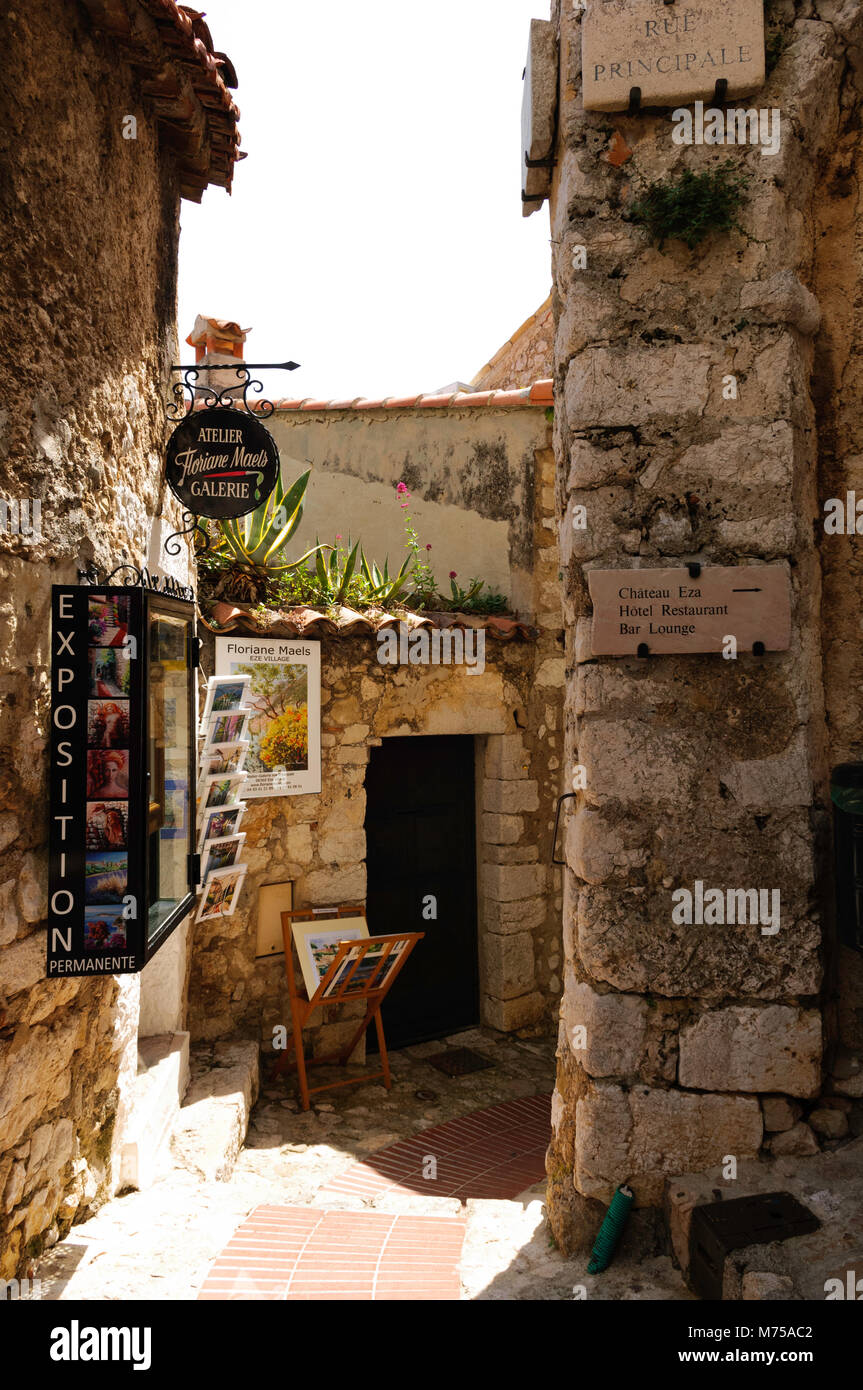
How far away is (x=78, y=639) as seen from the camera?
2801 mm

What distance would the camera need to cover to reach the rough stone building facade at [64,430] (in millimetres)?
2600

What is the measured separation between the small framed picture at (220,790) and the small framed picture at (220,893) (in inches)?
15.2

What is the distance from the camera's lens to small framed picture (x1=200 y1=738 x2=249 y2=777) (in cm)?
451

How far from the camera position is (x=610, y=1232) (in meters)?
2.70

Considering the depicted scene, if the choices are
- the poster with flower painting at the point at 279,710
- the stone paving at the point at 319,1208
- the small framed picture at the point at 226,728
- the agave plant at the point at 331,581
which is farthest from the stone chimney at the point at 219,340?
the stone paving at the point at 319,1208

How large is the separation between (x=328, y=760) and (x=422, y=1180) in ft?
8.56

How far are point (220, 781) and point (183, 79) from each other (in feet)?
10.3
